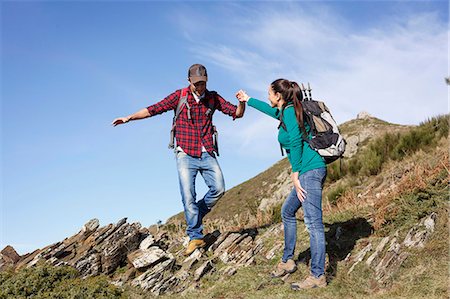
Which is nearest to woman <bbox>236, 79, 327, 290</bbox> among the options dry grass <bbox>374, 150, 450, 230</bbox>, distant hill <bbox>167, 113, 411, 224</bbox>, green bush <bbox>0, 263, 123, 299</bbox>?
dry grass <bbox>374, 150, 450, 230</bbox>

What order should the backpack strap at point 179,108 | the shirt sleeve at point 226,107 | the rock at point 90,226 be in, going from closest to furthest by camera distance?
the backpack strap at point 179,108 → the shirt sleeve at point 226,107 → the rock at point 90,226

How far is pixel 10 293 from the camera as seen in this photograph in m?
6.53

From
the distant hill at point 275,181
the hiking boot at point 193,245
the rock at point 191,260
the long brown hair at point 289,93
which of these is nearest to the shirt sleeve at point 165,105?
the long brown hair at point 289,93

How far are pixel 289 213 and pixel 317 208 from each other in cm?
72

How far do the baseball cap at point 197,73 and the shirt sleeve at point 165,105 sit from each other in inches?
19.5

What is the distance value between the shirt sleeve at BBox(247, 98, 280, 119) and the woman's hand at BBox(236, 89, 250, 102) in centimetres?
11

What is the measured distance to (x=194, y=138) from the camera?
820 centimetres

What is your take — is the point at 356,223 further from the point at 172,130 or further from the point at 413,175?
the point at 172,130

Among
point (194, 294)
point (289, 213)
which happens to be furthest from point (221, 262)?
point (289, 213)

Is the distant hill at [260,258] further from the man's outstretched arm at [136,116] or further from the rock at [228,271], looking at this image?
the man's outstretched arm at [136,116]

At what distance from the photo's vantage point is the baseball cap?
800 centimetres

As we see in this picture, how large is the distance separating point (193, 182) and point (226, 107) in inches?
62.6

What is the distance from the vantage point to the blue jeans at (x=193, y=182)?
811 centimetres

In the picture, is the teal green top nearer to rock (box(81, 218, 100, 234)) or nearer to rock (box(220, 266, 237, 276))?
rock (box(220, 266, 237, 276))
